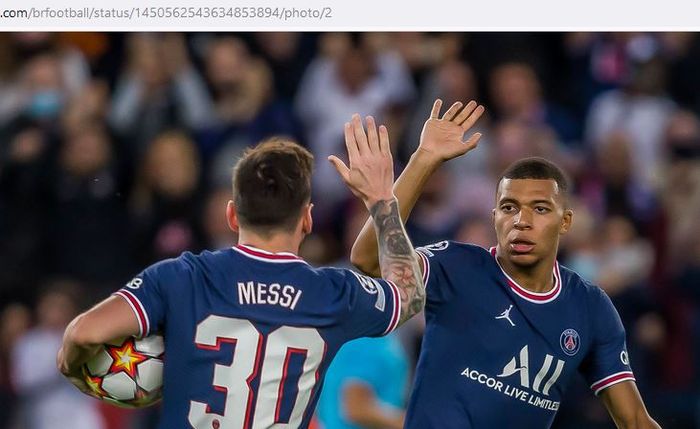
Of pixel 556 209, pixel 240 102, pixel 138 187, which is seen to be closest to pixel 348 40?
pixel 240 102

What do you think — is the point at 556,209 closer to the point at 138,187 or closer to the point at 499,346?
the point at 499,346

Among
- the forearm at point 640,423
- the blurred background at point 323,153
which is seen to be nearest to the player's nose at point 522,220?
the forearm at point 640,423

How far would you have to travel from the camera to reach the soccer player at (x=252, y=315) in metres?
3.91

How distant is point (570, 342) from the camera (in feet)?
15.5

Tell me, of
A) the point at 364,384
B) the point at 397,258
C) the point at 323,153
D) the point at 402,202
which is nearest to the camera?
the point at 397,258

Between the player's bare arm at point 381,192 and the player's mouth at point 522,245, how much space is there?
1.58ft

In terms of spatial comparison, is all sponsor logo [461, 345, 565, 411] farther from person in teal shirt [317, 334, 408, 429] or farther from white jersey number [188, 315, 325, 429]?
person in teal shirt [317, 334, 408, 429]

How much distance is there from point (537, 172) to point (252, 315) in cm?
133

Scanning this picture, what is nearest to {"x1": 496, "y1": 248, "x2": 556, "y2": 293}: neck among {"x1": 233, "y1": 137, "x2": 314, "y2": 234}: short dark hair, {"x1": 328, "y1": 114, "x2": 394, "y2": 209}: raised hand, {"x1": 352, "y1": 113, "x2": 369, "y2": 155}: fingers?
{"x1": 328, "y1": 114, "x2": 394, "y2": 209}: raised hand

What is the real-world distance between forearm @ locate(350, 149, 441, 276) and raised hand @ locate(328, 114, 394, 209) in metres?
0.22

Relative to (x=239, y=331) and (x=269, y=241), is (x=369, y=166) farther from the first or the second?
(x=239, y=331)

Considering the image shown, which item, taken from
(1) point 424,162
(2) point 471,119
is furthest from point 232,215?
(2) point 471,119

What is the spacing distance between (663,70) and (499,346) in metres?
5.29

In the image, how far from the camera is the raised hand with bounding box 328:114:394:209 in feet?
14.3
